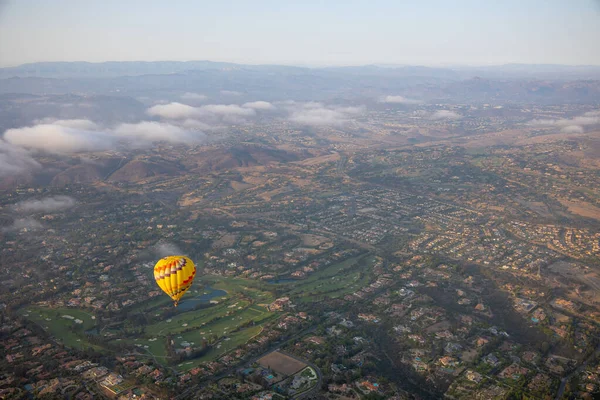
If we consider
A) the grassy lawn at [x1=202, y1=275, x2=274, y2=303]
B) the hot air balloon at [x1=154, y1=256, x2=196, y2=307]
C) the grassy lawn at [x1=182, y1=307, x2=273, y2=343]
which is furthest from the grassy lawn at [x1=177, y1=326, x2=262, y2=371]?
the grassy lawn at [x1=202, y1=275, x2=274, y2=303]

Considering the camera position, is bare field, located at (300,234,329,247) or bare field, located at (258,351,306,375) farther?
bare field, located at (300,234,329,247)

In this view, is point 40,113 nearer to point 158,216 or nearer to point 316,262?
point 158,216

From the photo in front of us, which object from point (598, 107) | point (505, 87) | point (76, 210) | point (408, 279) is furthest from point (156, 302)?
point (505, 87)

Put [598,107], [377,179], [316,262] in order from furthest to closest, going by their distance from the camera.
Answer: [598,107] < [377,179] < [316,262]

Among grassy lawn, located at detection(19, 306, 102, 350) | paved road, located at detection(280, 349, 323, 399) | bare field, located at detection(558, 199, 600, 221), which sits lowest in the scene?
grassy lawn, located at detection(19, 306, 102, 350)

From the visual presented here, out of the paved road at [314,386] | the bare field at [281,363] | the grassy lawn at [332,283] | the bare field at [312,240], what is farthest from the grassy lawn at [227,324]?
the bare field at [312,240]

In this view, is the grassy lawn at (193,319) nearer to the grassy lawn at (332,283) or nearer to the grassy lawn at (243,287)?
the grassy lawn at (243,287)

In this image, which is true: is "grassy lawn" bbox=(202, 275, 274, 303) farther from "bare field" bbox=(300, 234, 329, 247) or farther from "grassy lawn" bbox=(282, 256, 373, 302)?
"bare field" bbox=(300, 234, 329, 247)
